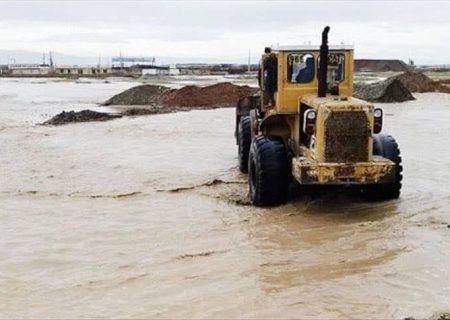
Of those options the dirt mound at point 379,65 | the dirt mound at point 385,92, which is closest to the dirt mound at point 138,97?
the dirt mound at point 385,92

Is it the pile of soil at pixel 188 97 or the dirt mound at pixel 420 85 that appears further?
the dirt mound at pixel 420 85

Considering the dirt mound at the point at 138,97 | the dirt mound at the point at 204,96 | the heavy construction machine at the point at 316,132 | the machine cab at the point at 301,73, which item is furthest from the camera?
the dirt mound at the point at 138,97

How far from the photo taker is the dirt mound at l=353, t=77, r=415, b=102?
1435 inches

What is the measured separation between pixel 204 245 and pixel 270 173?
203 cm

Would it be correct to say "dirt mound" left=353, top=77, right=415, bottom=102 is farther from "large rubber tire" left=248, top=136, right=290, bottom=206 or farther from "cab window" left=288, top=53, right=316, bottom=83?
"large rubber tire" left=248, top=136, right=290, bottom=206

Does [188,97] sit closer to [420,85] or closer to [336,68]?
[420,85]

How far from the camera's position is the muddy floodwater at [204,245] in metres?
6.73

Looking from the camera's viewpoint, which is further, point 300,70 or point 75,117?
point 75,117

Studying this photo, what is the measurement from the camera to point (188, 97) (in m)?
36.8

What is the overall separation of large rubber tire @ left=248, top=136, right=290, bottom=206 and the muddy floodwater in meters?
0.20

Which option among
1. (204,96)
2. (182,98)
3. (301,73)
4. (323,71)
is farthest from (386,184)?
(204,96)

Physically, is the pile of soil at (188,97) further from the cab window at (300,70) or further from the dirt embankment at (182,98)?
the cab window at (300,70)

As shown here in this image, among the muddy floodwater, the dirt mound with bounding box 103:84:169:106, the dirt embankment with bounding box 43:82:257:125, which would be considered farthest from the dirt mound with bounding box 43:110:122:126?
the muddy floodwater

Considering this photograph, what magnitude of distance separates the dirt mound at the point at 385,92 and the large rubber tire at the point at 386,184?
84.3 ft
